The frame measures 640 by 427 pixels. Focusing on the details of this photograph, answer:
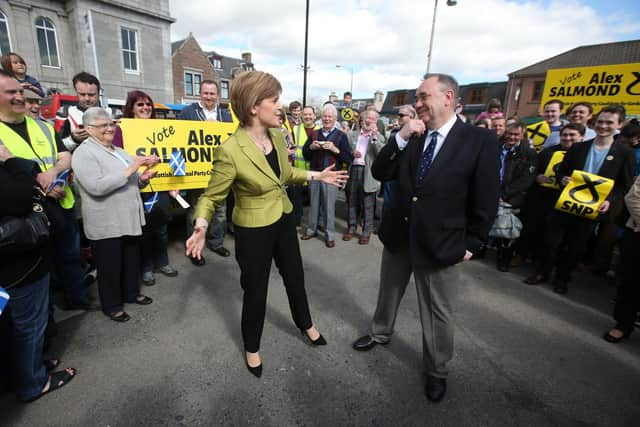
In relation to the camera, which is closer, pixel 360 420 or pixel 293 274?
pixel 360 420

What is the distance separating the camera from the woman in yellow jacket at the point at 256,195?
83.9 inches

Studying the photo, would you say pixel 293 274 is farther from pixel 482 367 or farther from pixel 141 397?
pixel 482 367

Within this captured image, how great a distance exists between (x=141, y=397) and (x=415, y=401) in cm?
200

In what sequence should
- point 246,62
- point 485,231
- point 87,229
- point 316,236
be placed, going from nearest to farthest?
point 485,231, point 87,229, point 316,236, point 246,62

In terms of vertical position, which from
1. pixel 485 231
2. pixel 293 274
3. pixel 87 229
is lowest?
pixel 293 274

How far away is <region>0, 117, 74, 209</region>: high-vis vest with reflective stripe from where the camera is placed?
7.94 feet

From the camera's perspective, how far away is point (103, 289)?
316 centimetres

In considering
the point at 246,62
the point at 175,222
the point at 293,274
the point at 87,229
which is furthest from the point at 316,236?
the point at 246,62

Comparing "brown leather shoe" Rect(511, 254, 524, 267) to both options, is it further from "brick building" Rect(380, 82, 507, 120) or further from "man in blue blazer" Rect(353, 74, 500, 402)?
"brick building" Rect(380, 82, 507, 120)

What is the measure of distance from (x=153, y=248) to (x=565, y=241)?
5383mm

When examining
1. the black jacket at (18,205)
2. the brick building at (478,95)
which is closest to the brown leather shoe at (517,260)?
the black jacket at (18,205)

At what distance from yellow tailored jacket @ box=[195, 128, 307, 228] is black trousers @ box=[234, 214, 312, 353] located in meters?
0.10

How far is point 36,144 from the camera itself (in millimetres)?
2637

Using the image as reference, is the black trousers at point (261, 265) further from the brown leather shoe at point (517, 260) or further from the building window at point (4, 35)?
the building window at point (4, 35)
